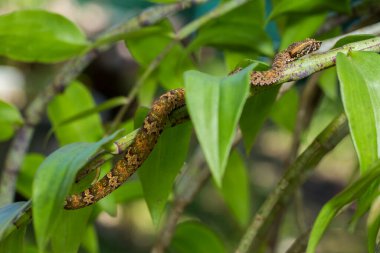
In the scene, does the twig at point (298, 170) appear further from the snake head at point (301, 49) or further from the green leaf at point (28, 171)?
the green leaf at point (28, 171)

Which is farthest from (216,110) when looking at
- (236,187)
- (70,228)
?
(236,187)

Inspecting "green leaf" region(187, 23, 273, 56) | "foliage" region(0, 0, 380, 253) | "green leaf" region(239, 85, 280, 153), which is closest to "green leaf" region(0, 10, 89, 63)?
"foliage" region(0, 0, 380, 253)

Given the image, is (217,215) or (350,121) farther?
(217,215)

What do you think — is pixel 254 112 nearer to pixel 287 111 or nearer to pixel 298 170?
pixel 298 170

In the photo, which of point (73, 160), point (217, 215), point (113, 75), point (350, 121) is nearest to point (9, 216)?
point (73, 160)

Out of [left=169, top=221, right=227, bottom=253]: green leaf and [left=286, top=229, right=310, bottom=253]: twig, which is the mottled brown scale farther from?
[left=169, top=221, right=227, bottom=253]: green leaf

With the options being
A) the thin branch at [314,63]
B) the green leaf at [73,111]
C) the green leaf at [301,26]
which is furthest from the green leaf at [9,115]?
the thin branch at [314,63]

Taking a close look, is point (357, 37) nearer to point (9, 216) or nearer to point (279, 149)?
point (9, 216)
